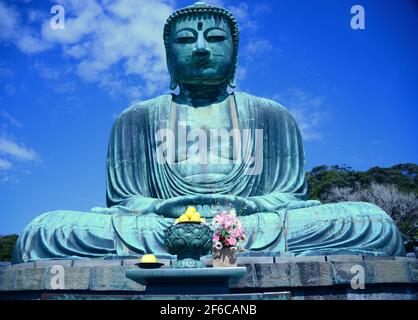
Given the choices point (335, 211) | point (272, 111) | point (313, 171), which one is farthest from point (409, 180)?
point (335, 211)

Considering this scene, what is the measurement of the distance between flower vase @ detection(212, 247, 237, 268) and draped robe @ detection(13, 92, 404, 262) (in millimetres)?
1461

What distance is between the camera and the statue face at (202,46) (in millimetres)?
9242

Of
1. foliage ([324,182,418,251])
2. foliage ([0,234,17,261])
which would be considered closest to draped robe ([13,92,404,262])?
foliage ([0,234,17,261])

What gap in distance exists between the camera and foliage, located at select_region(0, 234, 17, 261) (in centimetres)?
1870

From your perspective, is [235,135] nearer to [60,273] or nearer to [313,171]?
[60,273]

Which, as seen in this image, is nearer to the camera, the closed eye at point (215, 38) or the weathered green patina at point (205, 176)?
the weathered green patina at point (205, 176)

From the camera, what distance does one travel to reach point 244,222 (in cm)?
714

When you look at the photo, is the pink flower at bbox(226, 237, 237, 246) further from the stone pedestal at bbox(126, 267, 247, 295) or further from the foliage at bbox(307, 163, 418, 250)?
the foliage at bbox(307, 163, 418, 250)

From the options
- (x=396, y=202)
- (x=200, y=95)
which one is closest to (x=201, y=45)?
(x=200, y=95)

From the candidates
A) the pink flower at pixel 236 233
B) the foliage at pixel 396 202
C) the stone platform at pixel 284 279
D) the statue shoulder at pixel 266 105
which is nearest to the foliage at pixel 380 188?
the foliage at pixel 396 202
